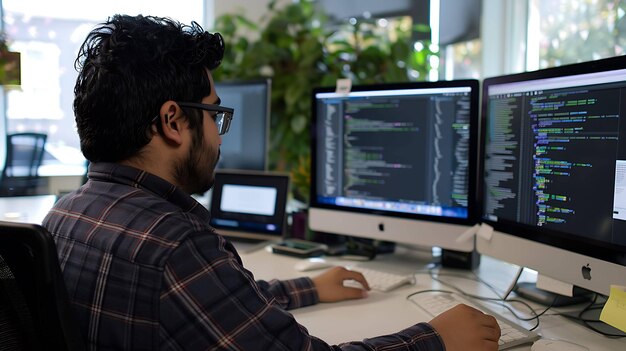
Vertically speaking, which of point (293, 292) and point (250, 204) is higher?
point (250, 204)

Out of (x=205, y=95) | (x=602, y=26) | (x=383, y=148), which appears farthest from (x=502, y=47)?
(x=205, y=95)

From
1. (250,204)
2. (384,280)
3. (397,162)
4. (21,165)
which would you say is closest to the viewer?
(384,280)

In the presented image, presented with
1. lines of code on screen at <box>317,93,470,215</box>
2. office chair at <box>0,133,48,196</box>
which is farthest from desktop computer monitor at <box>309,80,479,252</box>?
office chair at <box>0,133,48,196</box>

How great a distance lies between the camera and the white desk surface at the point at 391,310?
1119mm

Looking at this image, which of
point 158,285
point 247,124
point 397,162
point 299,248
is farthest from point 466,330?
point 247,124

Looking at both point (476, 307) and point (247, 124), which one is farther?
point (247, 124)

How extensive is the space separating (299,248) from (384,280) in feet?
1.35

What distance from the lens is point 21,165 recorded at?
Answer: 2.30m

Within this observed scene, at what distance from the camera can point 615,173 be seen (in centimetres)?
104

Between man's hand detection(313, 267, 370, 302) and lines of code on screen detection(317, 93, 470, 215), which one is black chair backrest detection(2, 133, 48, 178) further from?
man's hand detection(313, 267, 370, 302)

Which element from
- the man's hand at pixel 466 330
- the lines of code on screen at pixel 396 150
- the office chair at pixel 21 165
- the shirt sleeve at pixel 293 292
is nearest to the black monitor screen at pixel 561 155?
the lines of code on screen at pixel 396 150

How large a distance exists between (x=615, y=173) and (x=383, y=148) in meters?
0.68

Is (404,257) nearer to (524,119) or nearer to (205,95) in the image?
(524,119)

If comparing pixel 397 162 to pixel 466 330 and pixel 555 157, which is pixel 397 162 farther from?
pixel 466 330
